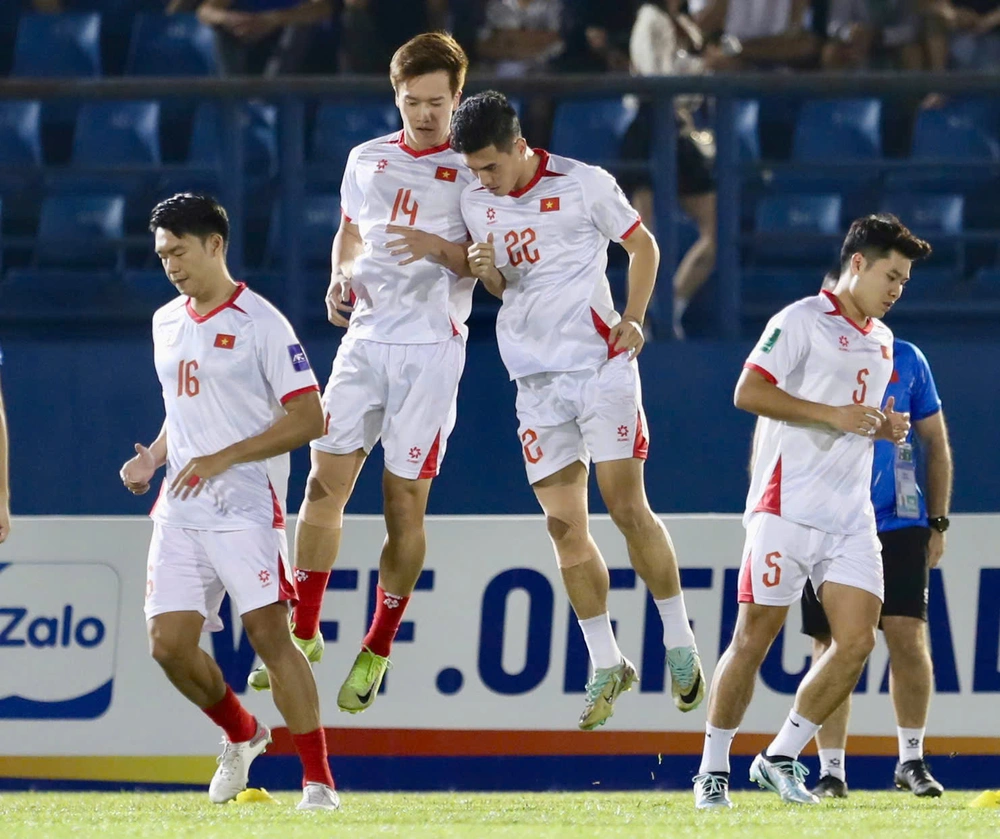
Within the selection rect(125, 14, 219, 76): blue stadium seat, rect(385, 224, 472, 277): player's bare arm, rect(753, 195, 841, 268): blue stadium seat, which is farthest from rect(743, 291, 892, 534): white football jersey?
rect(125, 14, 219, 76): blue stadium seat

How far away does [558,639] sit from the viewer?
8023mm

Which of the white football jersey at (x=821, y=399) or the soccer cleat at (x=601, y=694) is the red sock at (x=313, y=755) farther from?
the white football jersey at (x=821, y=399)

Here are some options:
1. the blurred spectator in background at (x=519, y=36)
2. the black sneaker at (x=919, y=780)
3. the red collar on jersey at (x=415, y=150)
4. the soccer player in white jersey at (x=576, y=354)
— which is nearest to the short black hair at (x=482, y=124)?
the soccer player in white jersey at (x=576, y=354)

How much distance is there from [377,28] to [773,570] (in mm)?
4726

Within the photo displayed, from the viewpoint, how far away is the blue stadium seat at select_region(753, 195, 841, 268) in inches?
380

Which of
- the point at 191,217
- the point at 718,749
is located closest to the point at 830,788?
the point at 718,749

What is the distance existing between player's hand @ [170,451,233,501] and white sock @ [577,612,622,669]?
1.61 m

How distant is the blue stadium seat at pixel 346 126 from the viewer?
966 centimetres

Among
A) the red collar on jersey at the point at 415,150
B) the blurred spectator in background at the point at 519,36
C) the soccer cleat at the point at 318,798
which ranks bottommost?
the soccer cleat at the point at 318,798

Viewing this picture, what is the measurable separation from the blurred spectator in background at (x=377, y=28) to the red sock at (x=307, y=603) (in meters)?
3.80

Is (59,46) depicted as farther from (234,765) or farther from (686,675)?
(686,675)

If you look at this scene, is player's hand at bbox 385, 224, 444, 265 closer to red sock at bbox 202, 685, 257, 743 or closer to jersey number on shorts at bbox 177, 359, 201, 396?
jersey number on shorts at bbox 177, 359, 201, 396

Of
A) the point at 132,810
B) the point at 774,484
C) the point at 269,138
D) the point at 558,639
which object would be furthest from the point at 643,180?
the point at 132,810

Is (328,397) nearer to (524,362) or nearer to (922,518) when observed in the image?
(524,362)
